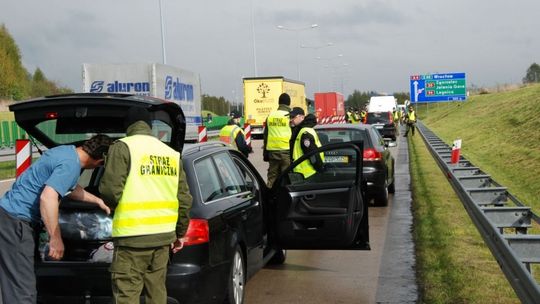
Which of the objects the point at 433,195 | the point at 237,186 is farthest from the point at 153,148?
the point at 433,195

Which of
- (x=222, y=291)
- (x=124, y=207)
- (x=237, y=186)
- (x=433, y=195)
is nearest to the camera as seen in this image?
(x=124, y=207)

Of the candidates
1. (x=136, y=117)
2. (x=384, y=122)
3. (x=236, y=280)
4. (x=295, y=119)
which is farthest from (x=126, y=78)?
(x=384, y=122)

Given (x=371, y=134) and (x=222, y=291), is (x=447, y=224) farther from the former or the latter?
(x=222, y=291)

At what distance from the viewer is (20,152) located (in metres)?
11.3

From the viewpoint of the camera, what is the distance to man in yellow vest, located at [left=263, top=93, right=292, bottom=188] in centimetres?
999

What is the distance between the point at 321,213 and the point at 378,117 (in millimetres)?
29358

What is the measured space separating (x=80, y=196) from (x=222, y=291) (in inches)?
50.3

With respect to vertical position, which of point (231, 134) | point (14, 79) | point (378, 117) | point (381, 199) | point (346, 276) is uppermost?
point (14, 79)

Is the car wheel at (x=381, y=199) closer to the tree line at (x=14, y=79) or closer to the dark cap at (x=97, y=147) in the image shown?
the dark cap at (x=97, y=147)

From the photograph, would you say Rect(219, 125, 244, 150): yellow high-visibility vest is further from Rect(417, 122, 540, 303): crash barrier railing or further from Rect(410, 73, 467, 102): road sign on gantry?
Rect(410, 73, 467, 102): road sign on gantry

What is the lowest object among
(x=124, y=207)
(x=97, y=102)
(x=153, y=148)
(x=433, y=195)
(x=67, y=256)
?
(x=433, y=195)

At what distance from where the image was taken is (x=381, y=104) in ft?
128

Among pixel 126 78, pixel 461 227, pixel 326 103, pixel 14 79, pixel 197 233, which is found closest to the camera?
pixel 197 233

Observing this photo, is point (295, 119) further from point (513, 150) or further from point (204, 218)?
point (513, 150)
